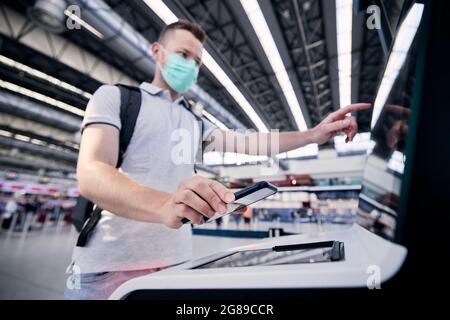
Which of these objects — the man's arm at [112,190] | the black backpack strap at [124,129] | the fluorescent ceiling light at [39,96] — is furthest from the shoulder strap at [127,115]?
the fluorescent ceiling light at [39,96]

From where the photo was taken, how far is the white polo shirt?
1.68ft

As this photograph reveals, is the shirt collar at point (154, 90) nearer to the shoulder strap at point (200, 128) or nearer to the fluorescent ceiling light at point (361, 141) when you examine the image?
the shoulder strap at point (200, 128)

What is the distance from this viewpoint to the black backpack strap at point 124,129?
538 millimetres

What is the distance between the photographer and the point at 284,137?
25.9 inches

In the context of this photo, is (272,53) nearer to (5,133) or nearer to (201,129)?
(201,129)

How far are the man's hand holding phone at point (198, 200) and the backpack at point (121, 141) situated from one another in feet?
1.04

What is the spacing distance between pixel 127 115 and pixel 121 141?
0.22ft

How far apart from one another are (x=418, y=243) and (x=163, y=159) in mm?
549

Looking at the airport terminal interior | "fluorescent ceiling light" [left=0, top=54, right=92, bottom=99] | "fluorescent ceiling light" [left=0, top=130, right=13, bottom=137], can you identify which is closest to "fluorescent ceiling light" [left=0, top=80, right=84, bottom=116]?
"fluorescent ceiling light" [left=0, top=54, right=92, bottom=99]

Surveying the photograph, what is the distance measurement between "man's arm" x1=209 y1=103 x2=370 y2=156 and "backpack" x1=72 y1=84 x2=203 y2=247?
0.31m

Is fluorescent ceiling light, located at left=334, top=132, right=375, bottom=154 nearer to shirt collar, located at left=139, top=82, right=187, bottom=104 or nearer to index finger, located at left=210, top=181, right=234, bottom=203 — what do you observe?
index finger, located at left=210, top=181, right=234, bottom=203

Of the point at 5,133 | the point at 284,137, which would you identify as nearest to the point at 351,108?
the point at 284,137
